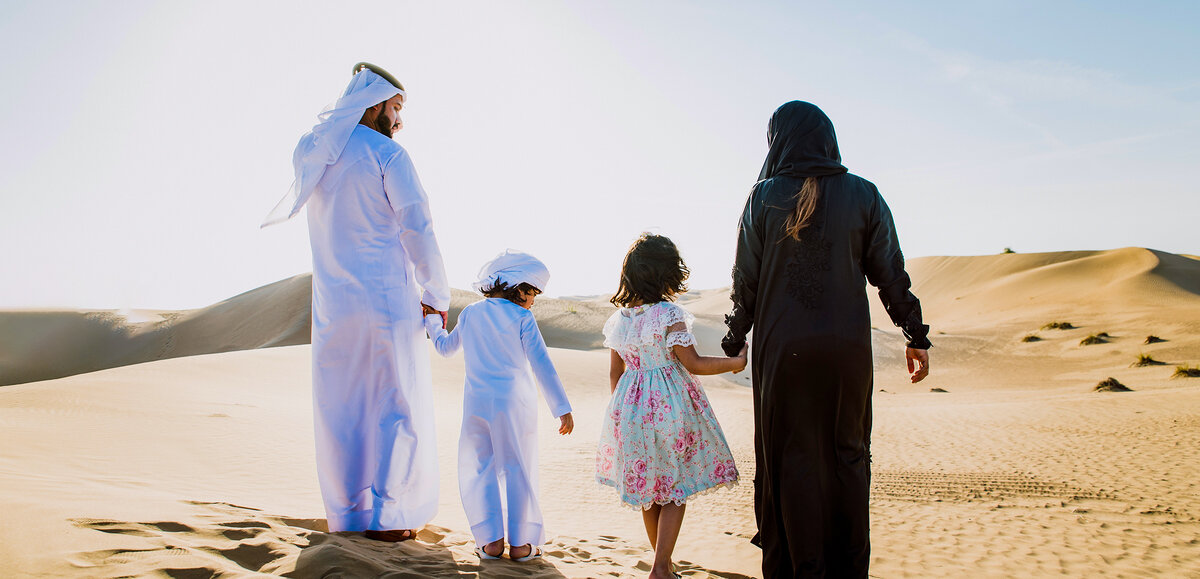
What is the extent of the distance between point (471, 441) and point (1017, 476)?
6.16 meters

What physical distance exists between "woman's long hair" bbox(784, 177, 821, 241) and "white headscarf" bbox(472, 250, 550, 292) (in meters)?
1.41

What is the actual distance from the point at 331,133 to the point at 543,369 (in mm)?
1614

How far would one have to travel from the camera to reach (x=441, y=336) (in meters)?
4.03

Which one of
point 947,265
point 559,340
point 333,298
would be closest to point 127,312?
point 559,340

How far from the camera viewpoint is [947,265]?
53.9 meters

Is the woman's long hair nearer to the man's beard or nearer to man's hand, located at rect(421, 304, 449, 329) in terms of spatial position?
man's hand, located at rect(421, 304, 449, 329)

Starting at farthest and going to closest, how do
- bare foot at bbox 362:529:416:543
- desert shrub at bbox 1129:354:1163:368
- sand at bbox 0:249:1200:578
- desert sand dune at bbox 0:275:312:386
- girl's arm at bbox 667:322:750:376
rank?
1. desert sand dune at bbox 0:275:312:386
2. desert shrub at bbox 1129:354:1163:368
3. bare foot at bbox 362:529:416:543
4. girl's arm at bbox 667:322:750:376
5. sand at bbox 0:249:1200:578

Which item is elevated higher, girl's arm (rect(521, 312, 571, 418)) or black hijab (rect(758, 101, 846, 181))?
black hijab (rect(758, 101, 846, 181))

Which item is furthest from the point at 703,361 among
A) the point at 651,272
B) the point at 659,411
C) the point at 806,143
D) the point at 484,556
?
the point at 484,556

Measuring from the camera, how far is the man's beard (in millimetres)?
4002

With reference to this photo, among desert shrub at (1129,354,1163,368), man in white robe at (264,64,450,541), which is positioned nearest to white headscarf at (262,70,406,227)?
man in white robe at (264,64,450,541)

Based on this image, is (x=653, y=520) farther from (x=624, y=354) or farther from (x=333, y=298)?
(x=333, y=298)

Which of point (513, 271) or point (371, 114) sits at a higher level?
point (371, 114)

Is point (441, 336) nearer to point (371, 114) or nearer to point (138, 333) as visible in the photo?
point (371, 114)
